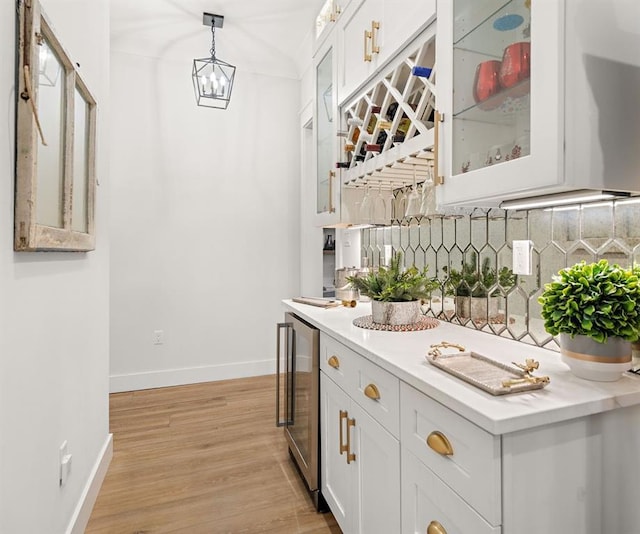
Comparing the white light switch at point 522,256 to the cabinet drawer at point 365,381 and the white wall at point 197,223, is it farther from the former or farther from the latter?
the white wall at point 197,223

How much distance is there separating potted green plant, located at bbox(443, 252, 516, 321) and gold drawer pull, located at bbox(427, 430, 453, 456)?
723 millimetres

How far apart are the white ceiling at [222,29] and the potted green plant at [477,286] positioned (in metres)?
2.28

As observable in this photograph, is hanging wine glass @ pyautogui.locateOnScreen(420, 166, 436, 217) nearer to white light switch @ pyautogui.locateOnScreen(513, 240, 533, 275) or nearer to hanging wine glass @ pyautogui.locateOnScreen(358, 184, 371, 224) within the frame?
white light switch @ pyautogui.locateOnScreen(513, 240, 533, 275)

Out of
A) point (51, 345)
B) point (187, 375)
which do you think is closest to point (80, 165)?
point (51, 345)

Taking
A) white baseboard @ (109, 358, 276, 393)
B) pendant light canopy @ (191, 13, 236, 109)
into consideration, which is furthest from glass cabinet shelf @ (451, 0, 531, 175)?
white baseboard @ (109, 358, 276, 393)

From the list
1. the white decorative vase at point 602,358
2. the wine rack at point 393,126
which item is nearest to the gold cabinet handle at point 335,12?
the wine rack at point 393,126

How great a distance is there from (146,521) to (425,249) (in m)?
1.77

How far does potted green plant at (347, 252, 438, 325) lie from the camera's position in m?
1.54

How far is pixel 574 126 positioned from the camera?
88 cm

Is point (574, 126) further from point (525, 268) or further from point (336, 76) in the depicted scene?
point (336, 76)

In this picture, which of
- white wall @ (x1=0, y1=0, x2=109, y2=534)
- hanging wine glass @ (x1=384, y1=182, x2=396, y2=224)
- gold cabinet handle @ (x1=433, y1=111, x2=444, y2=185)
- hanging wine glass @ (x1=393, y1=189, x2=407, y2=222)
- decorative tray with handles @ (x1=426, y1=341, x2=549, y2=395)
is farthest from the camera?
hanging wine glass @ (x1=384, y1=182, x2=396, y2=224)

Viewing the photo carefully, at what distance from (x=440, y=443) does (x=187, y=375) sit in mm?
2907

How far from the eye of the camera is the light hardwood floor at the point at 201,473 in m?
1.67

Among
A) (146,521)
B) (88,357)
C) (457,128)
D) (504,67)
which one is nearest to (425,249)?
(457,128)
